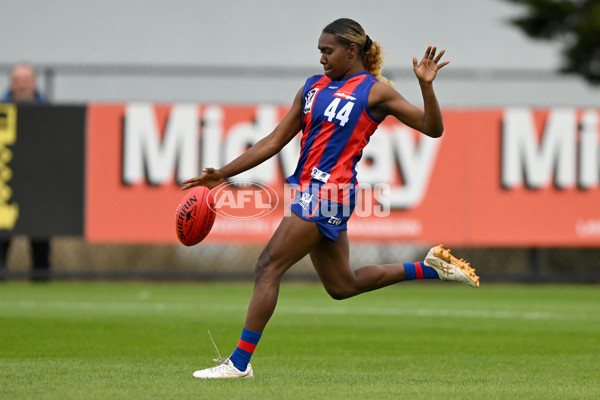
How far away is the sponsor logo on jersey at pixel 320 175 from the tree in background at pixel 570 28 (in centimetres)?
1868

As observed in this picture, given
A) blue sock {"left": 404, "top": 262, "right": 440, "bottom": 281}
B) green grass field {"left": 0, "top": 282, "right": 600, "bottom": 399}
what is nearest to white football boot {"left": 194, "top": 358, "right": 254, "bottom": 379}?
green grass field {"left": 0, "top": 282, "right": 600, "bottom": 399}

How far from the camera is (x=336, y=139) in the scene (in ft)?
22.1

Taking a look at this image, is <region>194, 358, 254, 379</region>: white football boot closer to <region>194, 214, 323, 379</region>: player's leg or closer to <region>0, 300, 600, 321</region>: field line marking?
<region>194, 214, 323, 379</region>: player's leg

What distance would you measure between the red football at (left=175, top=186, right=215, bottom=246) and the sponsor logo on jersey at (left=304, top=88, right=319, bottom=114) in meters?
0.94

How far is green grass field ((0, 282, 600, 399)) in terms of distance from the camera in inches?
247

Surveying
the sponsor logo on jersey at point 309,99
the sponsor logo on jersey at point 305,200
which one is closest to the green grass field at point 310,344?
the sponsor logo on jersey at point 305,200

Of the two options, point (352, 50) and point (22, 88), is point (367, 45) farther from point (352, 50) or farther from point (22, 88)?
point (22, 88)

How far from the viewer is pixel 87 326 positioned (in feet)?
33.5

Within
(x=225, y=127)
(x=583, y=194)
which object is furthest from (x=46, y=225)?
(x=583, y=194)

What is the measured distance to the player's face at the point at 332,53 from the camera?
6824 millimetres

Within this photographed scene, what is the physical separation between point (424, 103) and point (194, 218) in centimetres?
173

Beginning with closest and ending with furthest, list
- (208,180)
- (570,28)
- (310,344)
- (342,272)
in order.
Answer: (208,180), (342,272), (310,344), (570,28)

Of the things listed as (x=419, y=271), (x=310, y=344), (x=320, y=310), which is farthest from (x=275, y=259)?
(x=320, y=310)

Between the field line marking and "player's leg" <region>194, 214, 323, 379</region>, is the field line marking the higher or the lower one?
the lower one
